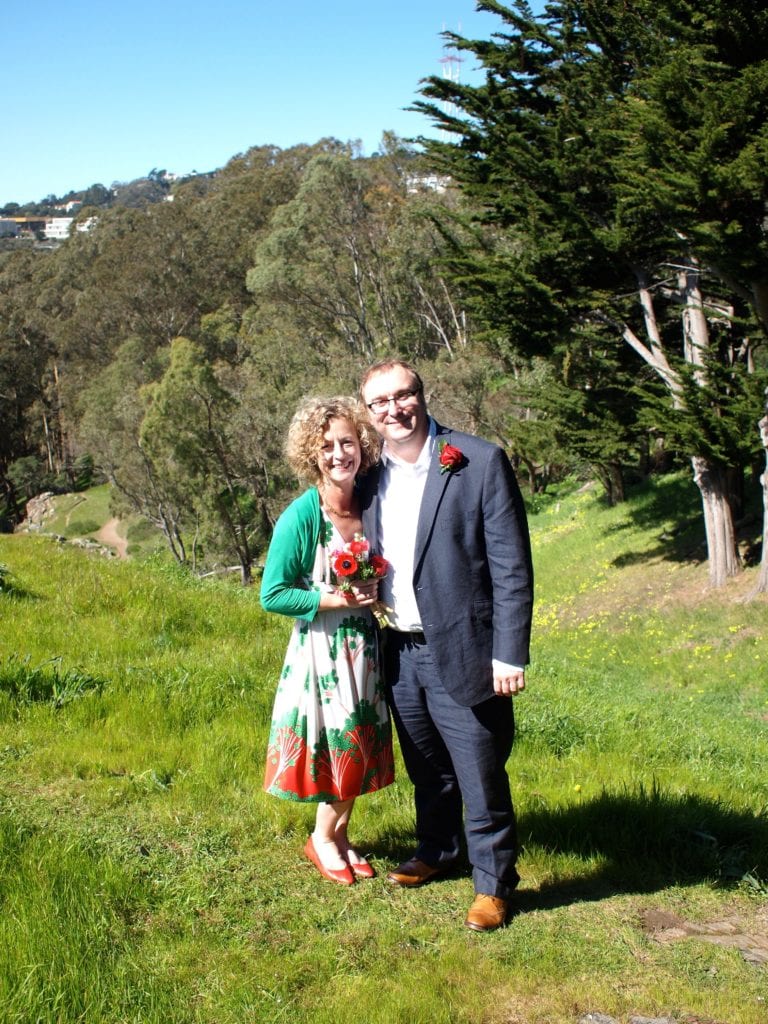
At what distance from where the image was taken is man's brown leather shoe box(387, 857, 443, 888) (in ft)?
10.7

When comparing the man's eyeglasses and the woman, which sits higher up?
the man's eyeglasses

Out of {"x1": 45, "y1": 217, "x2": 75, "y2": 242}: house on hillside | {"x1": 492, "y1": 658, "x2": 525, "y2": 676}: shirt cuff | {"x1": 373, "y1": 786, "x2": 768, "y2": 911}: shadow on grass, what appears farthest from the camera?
{"x1": 45, "y1": 217, "x2": 75, "y2": 242}: house on hillside

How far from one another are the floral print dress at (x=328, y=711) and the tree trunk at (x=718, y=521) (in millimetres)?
10680

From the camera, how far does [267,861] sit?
10.7 ft

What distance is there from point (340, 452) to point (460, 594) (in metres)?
0.61

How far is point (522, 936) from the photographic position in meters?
2.96

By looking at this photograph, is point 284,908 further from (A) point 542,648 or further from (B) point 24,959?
(A) point 542,648

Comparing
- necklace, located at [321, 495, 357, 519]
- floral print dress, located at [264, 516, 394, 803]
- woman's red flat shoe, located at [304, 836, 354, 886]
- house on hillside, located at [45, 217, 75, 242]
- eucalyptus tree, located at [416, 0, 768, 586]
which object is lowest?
woman's red flat shoe, located at [304, 836, 354, 886]

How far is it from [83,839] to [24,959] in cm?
79

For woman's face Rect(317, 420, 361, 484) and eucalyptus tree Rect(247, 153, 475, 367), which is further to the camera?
eucalyptus tree Rect(247, 153, 475, 367)

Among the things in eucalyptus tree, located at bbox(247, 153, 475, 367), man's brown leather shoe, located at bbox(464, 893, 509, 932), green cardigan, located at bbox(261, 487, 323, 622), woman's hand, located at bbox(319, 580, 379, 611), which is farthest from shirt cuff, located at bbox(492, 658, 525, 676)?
eucalyptus tree, located at bbox(247, 153, 475, 367)

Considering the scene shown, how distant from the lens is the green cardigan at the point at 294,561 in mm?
3105

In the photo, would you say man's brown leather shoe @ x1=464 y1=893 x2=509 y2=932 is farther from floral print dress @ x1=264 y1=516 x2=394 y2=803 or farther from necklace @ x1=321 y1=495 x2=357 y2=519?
necklace @ x1=321 y1=495 x2=357 y2=519

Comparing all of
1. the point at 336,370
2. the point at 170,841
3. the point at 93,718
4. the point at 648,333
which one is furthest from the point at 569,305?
the point at 336,370
